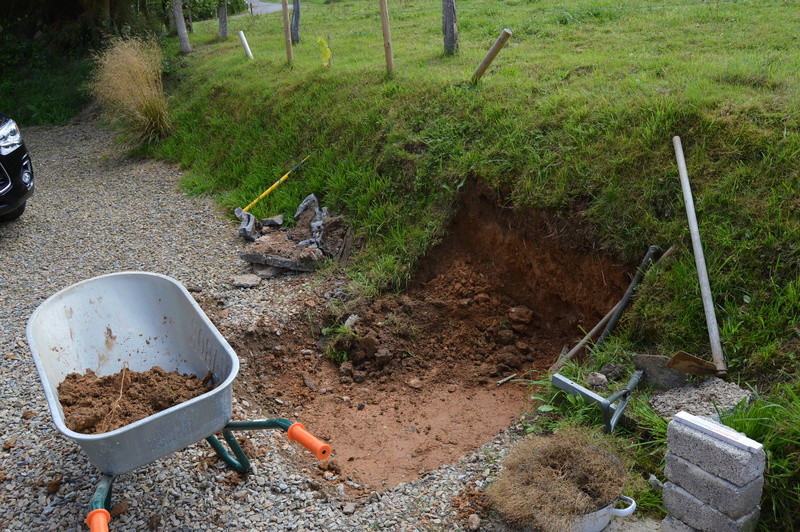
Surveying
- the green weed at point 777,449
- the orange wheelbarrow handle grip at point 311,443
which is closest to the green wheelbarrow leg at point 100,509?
the orange wheelbarrow handle grip at point 311,443

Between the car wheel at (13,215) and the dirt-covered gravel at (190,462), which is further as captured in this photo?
the car wheel at (13,215)

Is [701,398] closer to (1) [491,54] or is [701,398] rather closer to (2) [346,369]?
(2) [346,369]

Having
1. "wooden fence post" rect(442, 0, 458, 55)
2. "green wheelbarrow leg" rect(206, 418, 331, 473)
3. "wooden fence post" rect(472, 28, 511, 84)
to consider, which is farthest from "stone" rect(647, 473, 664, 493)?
"wooden fence post" rect(442, 0, 458, 55)

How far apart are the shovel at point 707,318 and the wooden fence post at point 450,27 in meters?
4.53

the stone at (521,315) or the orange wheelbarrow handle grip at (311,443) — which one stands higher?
the orange wheelbarrow handle grip at (311,443)

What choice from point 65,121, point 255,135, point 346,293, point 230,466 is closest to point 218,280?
point 346,293

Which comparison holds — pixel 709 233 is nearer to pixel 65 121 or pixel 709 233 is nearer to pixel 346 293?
pixel 346 293

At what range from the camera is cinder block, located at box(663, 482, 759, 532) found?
2.82 metres

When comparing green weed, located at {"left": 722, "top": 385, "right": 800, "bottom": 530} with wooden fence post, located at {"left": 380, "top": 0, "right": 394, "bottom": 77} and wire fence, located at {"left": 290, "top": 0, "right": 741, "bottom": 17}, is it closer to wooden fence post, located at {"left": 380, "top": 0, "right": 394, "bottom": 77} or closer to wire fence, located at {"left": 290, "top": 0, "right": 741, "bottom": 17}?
wooden fence post, located at {"left": 380, "top": 0, "right": 394, "bottom": 77}

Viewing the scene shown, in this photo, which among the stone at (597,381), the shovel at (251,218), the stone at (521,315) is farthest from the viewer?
the shovel at (251,218)

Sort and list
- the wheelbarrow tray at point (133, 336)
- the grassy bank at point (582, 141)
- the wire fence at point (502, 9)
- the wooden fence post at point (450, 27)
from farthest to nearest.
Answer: the wire fence at point (502, 9), the wooden fence post at point (450, 27), the grassy bank at point (582, 141), the wheelbarrow tray at point (133, 336)

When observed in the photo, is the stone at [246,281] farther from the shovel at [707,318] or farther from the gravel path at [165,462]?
the shovel at [707,318]

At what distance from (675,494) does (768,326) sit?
53.5 inches

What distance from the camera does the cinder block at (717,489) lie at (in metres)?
2.75
